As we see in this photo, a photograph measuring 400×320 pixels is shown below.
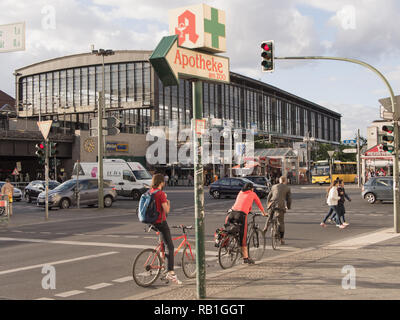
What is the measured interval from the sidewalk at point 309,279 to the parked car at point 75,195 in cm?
1851

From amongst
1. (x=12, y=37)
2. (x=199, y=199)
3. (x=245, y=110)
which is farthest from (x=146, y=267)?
(x=245, y=110)

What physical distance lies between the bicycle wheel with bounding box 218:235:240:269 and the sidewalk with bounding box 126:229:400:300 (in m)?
0.22

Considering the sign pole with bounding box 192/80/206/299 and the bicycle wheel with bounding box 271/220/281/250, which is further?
the bicycle wheel with bounding box 271/220/281/250

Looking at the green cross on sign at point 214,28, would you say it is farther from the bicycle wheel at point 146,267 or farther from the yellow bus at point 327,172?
the yellow bus at point 327,172

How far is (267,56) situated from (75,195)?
15.6 meters

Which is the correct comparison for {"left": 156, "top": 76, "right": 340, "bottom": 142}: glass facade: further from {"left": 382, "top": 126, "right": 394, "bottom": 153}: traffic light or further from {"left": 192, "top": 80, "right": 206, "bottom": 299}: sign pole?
{"left": 192, "top": 80, "right": 206, "bottom": 299}: sign pole

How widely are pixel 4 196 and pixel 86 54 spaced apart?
5513cm

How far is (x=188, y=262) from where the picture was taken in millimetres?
8344

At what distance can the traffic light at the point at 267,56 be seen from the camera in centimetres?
1552

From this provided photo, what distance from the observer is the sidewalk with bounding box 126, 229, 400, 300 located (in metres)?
6.66

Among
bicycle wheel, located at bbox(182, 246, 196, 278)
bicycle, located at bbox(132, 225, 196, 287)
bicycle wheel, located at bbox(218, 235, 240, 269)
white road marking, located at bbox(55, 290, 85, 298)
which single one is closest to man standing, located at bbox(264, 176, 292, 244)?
bicycle wheel, located at bbox(218, 235, 240, 269)
